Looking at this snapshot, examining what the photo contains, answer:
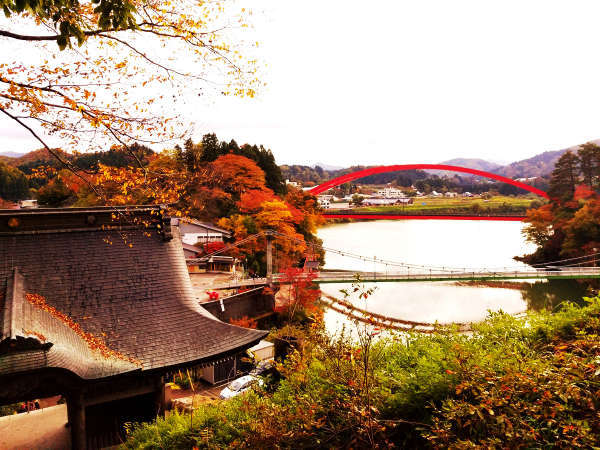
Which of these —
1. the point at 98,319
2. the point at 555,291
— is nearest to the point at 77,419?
the point at 98,319

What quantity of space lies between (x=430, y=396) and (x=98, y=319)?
3.44m

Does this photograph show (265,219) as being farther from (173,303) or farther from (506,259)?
(506,259)

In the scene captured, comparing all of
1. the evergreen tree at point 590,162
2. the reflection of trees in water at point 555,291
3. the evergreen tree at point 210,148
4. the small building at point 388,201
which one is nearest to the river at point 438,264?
the reflection of trees in water at point 555,291

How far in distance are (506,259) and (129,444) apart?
22.7 metres

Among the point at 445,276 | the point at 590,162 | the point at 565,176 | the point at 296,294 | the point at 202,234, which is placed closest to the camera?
the point at 296,294

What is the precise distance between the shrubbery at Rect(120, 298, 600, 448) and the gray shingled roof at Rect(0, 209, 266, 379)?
94cm

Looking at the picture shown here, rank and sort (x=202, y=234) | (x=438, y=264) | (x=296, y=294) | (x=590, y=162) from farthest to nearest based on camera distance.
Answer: (x=590, y=162)
(x=438, y=264)
(x=202, y=234)
(x=296, y=294)

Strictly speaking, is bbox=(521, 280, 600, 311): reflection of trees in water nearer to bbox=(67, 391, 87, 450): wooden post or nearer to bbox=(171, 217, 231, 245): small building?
bbox=(171, 217, 231, 245): small building

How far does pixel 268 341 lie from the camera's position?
30.5 feet

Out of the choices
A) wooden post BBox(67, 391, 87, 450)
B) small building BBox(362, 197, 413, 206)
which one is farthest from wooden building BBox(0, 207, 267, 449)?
small building BBox(362, 197, 413, 206)

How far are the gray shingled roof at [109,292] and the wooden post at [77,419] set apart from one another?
371 millimetres

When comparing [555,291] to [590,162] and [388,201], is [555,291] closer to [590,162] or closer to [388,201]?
[590,162]

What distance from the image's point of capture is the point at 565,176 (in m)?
21.6

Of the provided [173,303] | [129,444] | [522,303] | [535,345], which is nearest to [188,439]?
[129,444]
